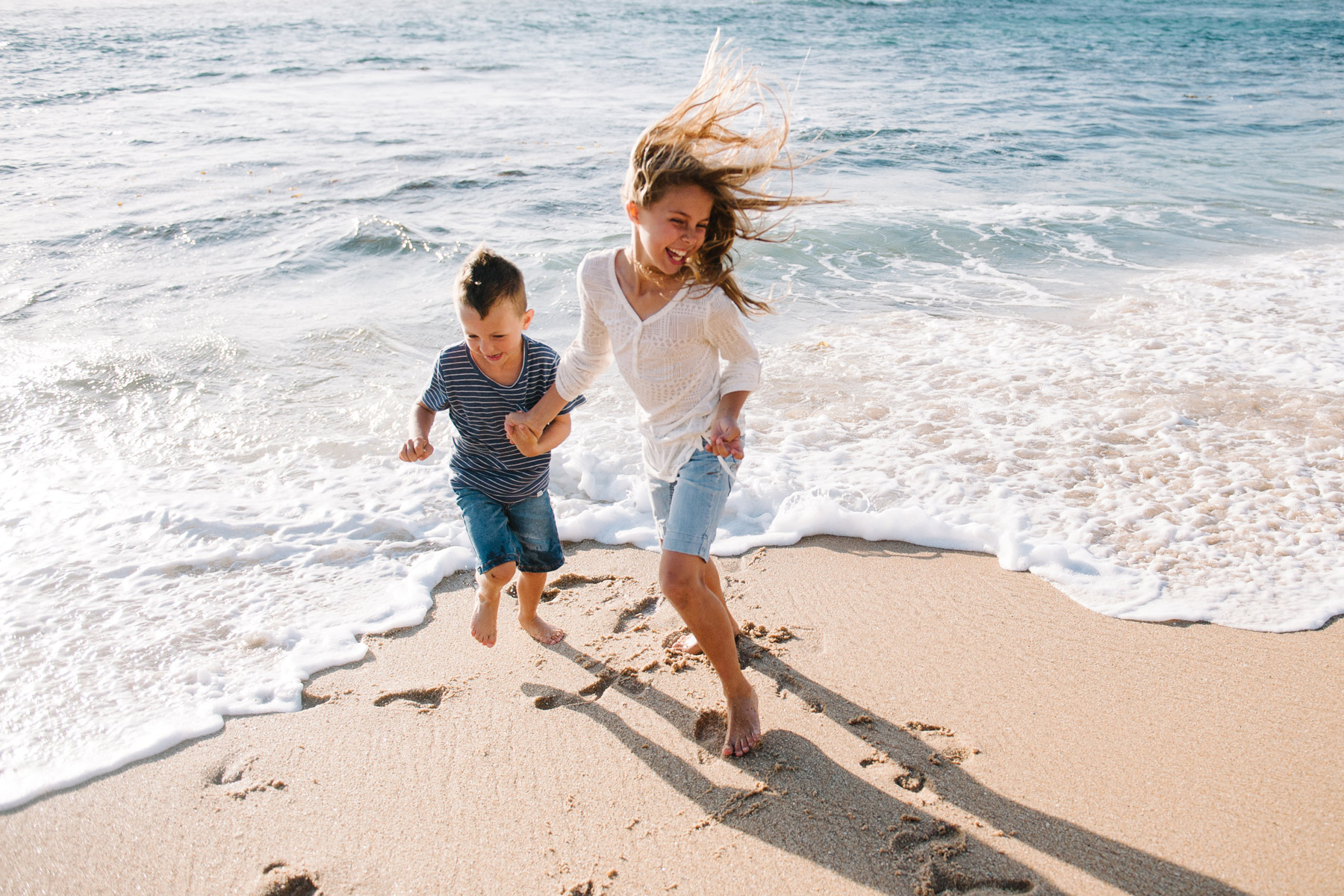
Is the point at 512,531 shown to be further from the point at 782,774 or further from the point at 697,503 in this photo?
the point at 782,774

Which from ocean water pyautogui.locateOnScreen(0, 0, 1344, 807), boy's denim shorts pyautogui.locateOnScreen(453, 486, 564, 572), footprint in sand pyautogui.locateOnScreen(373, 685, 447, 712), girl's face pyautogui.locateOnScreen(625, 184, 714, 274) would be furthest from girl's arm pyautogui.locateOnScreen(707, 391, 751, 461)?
ocean water pyautogui.locateOnScreen(0, 0, 1344, 807)

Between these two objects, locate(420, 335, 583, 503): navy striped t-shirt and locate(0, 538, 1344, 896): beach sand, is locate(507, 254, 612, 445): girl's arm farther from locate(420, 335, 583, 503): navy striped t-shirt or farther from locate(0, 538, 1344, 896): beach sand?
locate(0, 538, 1344, 896): beach sand

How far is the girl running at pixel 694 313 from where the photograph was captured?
7.88ft

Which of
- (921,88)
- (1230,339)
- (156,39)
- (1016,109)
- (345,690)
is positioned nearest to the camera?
(345,690)

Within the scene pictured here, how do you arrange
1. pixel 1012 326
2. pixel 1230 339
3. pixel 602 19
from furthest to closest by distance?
1. pixel 602 19
2. pixel 1012 326
3. pixel 1230 339

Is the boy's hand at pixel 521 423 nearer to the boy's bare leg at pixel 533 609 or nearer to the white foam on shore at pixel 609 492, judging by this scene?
the boy's bare leg at pixel 533 609

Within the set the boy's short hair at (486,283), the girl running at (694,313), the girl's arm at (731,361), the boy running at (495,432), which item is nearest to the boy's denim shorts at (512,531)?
the boy running at (495,432)

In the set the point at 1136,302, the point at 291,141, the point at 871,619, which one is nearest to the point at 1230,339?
the point at 1136,302

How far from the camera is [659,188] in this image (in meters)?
2.39

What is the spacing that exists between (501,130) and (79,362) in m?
9.94

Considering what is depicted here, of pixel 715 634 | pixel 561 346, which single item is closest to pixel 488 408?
pixel 715 634

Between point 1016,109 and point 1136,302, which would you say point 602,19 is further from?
point 1136,302

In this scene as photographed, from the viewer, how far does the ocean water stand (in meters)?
3.42

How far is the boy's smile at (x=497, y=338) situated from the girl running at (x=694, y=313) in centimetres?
25
